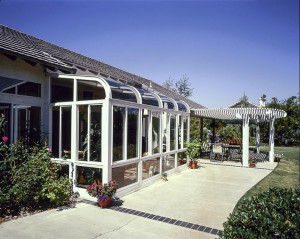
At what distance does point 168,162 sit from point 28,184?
7.28 m

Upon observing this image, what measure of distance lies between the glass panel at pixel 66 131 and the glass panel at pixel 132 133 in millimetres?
2165

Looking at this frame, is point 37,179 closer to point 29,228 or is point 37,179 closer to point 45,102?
point 29,228

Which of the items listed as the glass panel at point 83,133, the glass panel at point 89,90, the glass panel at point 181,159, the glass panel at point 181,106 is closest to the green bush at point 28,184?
the glass panel at point 83,133

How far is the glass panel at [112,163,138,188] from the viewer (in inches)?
340

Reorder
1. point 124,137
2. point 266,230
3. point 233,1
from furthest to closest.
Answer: point 124,137 → point 233,1 → point 266,230

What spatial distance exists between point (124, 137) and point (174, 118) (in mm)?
5026

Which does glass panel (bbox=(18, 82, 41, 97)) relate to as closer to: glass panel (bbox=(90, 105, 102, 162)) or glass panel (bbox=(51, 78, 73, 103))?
glass panel (bbox=(51, 78, 73, 103))

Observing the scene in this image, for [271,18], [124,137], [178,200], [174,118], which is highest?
[271,18]

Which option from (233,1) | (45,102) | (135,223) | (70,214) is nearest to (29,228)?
(70,214)

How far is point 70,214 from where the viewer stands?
22.3 ft

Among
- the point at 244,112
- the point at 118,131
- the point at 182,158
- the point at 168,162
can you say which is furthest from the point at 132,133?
the point at 244,112

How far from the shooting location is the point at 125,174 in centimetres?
910

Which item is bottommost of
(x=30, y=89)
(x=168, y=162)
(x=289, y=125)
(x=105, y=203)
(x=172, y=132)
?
(x=105, y=203)

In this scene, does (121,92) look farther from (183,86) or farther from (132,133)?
(183,86)
